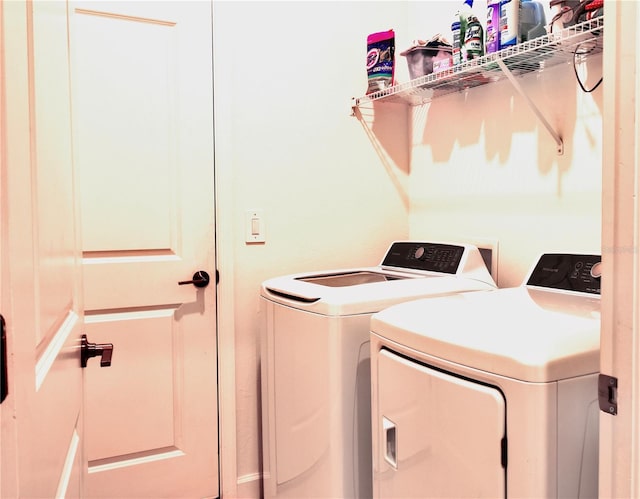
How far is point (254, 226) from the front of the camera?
7.40 feet

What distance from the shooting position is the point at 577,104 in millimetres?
1770

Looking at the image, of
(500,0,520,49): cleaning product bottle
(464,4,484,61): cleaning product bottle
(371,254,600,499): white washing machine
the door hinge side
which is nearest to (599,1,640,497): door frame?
the door hinge side

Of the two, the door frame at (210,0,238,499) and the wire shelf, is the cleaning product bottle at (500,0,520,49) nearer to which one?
the wire shelf

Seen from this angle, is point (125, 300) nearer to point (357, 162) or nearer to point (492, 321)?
point (357, 162)

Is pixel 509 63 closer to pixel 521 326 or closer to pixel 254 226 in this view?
pixel 521 326

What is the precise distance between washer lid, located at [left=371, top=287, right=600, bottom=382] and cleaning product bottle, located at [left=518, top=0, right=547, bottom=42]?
81 centimetres

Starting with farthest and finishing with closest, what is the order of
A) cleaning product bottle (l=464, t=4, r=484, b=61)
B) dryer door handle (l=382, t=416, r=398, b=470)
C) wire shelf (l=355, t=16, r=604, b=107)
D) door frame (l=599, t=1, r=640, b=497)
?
cleaning product bottle (l=464, t=4, r=484, b=61) → wire shelf (l=355, t=16, r=604, b=107) → dryer door handle (l=382, t=416, r=398, b=470) → door frame (l=599, t=1, r=640, b=497)

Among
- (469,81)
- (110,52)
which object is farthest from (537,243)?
(110,52)

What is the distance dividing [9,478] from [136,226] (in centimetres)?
169

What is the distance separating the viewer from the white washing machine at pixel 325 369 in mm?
1595

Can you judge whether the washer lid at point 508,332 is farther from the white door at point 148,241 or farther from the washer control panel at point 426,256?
the white door at point 148,241

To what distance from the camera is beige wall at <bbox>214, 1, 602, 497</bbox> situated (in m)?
2.06

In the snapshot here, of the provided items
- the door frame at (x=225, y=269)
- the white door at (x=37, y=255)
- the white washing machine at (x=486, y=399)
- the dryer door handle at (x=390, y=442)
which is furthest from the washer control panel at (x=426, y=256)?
the white door at (x=37, y=255)

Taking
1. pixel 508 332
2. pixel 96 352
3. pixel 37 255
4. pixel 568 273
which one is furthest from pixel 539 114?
pixel 37 255
